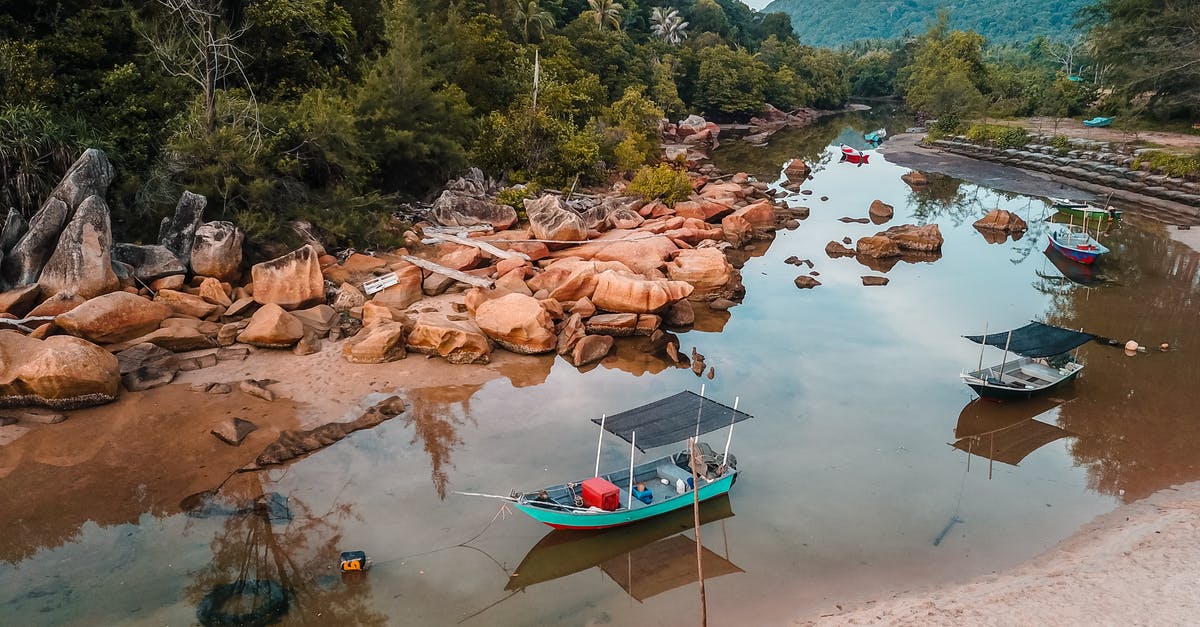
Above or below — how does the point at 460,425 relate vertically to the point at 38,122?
below

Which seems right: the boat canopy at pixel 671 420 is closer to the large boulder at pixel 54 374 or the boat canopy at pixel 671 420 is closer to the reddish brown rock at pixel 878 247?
the large boulder at pixel 54 374

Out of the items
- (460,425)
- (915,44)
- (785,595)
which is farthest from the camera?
(915,44)

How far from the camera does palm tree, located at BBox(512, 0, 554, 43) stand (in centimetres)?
5703

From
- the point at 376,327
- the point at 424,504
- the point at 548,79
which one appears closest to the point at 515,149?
the point at 548,79

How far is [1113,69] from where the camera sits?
54.1 meters

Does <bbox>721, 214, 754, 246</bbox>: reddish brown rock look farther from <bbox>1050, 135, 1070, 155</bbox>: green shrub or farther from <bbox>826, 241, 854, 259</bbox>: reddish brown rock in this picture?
<bbox>1050, 135, 1070, 155</bbox>: green shrub

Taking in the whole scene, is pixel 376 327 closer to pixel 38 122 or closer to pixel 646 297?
pixel 646 297

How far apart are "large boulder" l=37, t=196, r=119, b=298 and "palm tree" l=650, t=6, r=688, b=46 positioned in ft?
296

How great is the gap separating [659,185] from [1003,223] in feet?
56.7

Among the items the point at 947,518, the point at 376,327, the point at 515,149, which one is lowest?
the point at 947,518

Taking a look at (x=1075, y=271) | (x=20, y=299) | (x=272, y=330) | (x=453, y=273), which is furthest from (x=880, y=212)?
(x=20, y=299)

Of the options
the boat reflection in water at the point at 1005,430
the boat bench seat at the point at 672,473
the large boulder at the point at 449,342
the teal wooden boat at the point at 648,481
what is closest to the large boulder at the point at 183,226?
the large boulder at the point at 449,342

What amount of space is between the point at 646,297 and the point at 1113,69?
163ft

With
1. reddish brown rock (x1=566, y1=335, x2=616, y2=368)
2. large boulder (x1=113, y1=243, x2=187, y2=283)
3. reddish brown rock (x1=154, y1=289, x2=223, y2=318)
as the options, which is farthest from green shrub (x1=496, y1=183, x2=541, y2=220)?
reddish brown rock (x1=154, y1=289, x2=223, y2=318)
